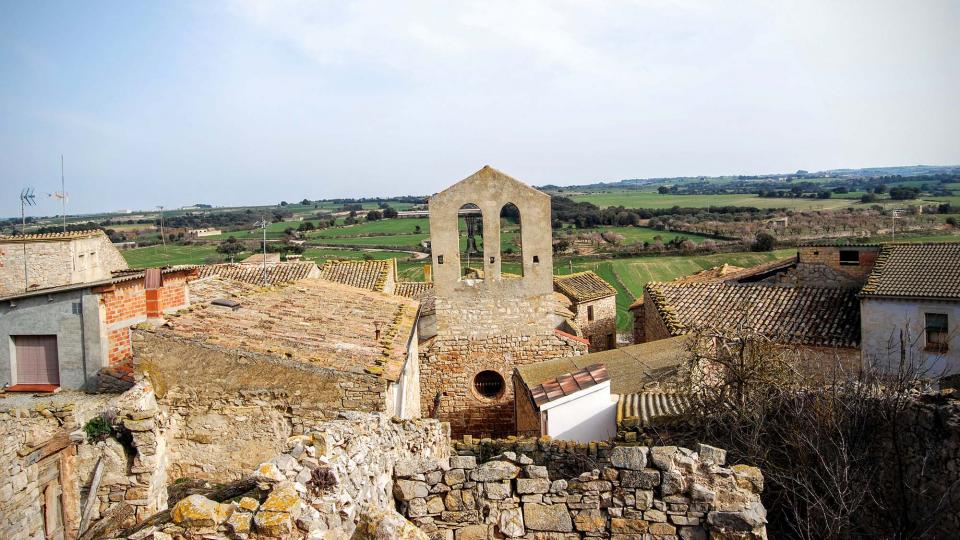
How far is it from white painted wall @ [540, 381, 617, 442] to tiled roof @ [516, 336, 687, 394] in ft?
4.22

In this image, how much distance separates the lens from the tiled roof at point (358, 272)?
2742cm

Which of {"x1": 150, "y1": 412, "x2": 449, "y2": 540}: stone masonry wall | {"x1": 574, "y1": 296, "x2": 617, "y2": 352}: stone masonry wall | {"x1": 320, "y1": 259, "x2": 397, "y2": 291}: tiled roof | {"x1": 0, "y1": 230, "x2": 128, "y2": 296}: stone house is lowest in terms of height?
{"x1": 574, "y1": 296, "x2": 617, "y2": 352}: stone masonry wall

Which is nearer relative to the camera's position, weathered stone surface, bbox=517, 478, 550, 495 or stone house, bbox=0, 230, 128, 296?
weathered stone surface, bbox=517, 478, 550, 495

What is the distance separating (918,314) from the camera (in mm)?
18047

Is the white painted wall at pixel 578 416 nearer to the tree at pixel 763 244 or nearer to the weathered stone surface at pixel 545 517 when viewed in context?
the weathered stone surface at pixel 545 517

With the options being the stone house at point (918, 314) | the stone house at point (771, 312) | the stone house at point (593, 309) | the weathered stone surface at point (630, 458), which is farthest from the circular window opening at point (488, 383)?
the stone house at point (593, 309)

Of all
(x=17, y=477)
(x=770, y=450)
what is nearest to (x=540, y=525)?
(x=770, y=450)

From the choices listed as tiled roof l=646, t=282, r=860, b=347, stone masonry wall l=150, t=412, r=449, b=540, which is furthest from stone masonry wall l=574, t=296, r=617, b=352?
stone masonry wall l=150, t=412, r=449, b=540

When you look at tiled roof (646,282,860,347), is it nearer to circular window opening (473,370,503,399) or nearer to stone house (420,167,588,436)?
stone house (420,167,588,436)

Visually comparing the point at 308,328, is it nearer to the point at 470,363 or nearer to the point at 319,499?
the point at 470,363

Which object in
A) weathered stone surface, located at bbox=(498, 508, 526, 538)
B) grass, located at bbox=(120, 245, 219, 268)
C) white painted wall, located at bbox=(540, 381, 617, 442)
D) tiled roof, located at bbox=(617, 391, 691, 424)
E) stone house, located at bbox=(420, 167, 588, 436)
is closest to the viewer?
weathered stone surface, located at bbox=(498, 508, 526, 538)

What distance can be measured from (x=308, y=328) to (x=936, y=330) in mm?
15938

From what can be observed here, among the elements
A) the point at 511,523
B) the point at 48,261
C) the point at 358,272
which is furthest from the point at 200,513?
the point at 358,272

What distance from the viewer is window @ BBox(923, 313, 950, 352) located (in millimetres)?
17672
